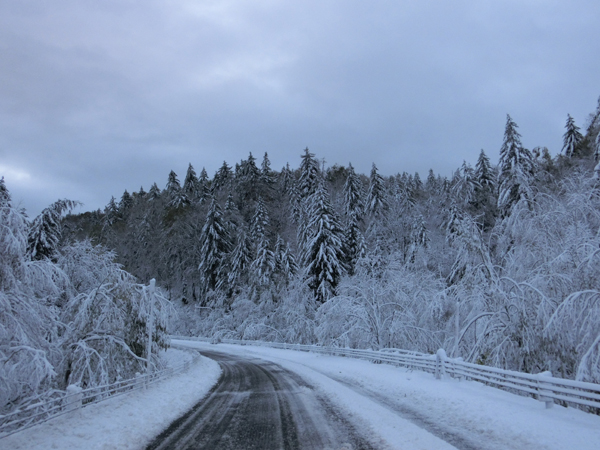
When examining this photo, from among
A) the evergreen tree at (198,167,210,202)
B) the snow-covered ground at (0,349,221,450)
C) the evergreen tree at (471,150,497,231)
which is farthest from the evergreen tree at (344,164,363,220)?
the snow-covered ground at (0,349,221,450)

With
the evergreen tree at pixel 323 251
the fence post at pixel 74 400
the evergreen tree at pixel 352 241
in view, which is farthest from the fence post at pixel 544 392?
the evergreen tree at pixel 352 241

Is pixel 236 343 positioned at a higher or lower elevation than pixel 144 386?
lower

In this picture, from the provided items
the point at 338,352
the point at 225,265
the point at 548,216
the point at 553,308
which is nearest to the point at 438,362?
the point at 553,308

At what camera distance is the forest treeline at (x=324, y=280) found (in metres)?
12.7

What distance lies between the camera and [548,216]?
17.2 metres

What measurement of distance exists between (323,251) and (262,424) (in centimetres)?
2955

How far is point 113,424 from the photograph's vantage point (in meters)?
9.45

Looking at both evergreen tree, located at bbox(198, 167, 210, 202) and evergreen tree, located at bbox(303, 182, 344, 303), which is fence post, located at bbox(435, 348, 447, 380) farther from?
evergreen tree, located at bbox(198, 167, 210, 202)

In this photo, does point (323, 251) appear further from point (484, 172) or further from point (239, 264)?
point (484, 172)

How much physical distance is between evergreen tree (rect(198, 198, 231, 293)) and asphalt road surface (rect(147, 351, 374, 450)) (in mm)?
40951

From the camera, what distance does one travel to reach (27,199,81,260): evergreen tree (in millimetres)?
22812

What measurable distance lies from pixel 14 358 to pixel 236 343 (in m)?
37.3

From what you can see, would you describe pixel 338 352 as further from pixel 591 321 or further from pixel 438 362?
pixel 591 321

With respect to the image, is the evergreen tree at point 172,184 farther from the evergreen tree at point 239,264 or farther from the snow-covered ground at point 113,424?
the snow-covered ground at point 113,424
